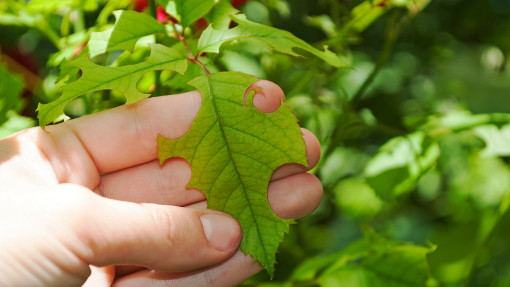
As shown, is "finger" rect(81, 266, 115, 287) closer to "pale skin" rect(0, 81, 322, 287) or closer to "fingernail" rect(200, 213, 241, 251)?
"pale skin" rect(0, 81, 322, 287)

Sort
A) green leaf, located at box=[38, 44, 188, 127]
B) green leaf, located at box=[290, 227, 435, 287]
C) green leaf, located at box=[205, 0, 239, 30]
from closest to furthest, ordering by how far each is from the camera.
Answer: green leaf, located at box=[38, 44, 188, 127] < green leaf, located at box=[205, 0, 239, 30] < green leaf, located at box=[290, 227, 435, 287]

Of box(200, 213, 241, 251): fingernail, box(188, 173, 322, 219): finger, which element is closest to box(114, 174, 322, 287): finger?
box(188, 173, 322, 219): finger

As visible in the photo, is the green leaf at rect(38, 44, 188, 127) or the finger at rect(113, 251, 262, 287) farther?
the finger at rect(113, 251, 262, 287)

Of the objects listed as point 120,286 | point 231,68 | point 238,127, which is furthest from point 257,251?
point 231,68

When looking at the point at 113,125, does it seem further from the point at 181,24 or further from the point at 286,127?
the point at 286,127

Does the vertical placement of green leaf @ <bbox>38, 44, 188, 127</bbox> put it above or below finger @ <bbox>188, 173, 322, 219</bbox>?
above

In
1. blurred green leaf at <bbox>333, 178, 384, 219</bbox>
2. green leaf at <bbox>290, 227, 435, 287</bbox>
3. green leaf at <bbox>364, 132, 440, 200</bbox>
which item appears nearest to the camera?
green leaf at <bbox>290, 227, 435, 287</bbox>
